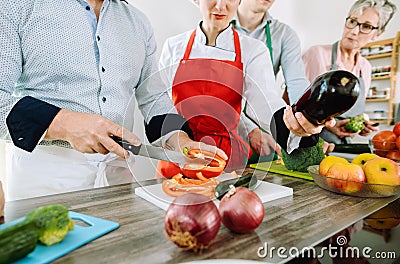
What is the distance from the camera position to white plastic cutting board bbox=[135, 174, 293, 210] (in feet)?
2.34

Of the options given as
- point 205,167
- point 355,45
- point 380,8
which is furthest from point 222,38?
point 380,8

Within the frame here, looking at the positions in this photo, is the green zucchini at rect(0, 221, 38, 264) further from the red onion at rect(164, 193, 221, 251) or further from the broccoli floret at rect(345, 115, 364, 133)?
the broccoli floret at rect(345, 115, 364, 133)

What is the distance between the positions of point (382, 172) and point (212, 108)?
16.8 inches

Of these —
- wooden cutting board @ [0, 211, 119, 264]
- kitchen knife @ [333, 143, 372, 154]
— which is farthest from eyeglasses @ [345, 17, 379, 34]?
wooden cutting board @ [0, 211, 119, 264]

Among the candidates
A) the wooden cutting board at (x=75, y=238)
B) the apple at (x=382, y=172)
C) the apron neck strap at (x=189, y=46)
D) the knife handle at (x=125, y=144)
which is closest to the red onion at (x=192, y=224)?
the wooden cutting board at (x=75, y=238)

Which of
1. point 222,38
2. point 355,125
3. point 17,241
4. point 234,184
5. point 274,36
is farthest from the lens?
point 274,36

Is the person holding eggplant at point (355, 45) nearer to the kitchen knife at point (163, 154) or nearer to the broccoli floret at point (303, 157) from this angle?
the broccoli floret at point (303, 157)

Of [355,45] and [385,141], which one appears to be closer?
[385,141]

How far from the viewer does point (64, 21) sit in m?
0.89

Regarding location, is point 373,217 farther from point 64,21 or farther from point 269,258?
point 64,21

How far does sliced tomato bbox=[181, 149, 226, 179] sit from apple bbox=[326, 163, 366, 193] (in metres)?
0.27

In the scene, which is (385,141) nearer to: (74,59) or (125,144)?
(125,144)

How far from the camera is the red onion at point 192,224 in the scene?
48 centimetres

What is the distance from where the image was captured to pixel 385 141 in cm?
128
